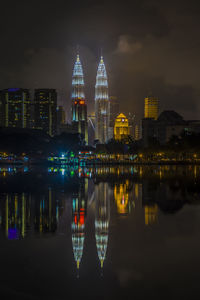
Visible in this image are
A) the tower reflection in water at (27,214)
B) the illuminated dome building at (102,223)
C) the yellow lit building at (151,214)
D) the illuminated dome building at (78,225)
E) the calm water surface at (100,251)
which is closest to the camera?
the calm water surface at (100,251)

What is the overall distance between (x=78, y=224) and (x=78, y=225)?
188 mm

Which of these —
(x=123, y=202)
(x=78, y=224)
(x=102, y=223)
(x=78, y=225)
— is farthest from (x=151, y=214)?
(x=123, y=202)

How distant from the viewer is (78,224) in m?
16.3

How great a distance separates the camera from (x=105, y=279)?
9.58 m

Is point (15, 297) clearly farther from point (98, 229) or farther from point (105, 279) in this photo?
point (98, 229)

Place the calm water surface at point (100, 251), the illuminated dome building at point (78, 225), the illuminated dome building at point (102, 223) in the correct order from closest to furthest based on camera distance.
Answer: the calm water surface at point (100, 251)
the illuminated dome building at point (78, 225)
the illuminated dome building at point (102, 223)

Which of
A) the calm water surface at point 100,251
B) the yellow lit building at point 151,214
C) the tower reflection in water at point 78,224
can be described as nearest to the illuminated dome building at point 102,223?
the calm water surface at point 100,251

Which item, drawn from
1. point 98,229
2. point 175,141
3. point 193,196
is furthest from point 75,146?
point 98,229

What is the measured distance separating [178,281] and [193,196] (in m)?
16.5

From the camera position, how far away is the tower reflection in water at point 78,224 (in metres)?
12.1

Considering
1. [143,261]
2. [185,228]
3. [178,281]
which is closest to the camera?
[178,281]

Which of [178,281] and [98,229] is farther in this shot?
[98,229]

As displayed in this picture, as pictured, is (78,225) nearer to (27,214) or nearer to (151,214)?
(27,214)

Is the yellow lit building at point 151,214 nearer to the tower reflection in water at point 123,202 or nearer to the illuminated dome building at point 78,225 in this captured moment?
the tower reflection in water at point 123,202
